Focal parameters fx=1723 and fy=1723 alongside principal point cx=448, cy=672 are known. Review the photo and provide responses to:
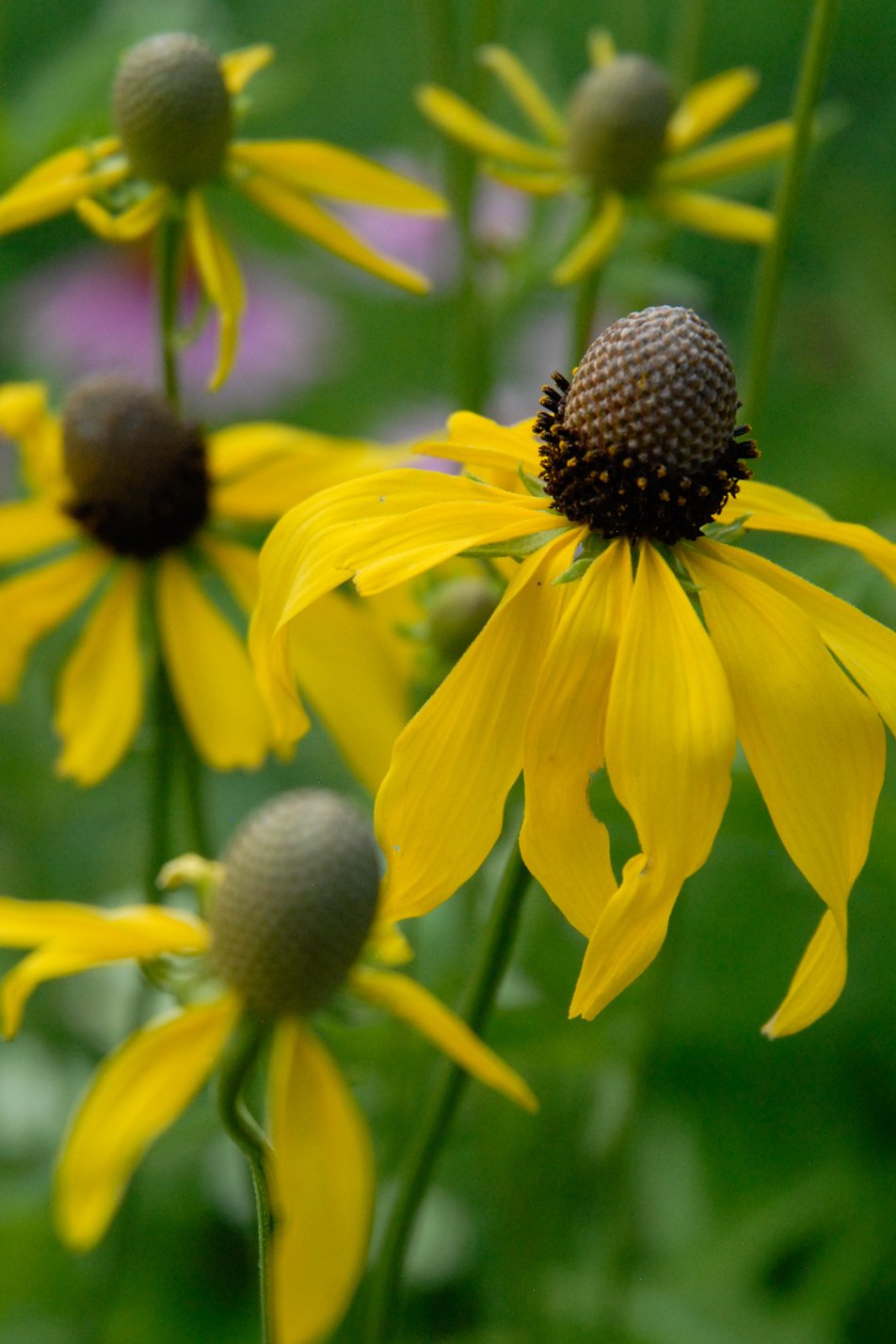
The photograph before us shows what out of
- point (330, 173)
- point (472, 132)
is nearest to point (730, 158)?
point (472, 132)

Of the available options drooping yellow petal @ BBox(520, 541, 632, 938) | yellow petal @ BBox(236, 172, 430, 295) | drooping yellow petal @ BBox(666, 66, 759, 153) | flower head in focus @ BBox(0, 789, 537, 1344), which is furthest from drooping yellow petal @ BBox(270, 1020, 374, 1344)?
drooping yellow petal @ BBox(666, 66, 759, 153)

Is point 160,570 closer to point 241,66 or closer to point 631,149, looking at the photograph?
point 241,66

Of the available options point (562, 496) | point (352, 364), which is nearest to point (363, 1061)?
point (562, 496)

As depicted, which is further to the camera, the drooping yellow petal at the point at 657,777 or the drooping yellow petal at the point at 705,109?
the drooping yellow petal at the point at 705,109

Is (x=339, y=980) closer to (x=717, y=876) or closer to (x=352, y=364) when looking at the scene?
(x=717, y=876)

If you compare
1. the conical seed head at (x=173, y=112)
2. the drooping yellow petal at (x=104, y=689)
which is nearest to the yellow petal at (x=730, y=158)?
the conical seed head at (x=173, y=112)

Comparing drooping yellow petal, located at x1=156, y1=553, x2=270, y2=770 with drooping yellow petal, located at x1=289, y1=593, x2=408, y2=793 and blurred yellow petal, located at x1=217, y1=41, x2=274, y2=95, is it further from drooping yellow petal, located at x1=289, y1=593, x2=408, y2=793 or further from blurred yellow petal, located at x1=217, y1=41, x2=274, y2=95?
blurred yellow petal, located at x1=217, y1=41, x2=274, y2=95

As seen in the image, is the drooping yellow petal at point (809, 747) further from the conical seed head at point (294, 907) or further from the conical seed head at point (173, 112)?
the conical seed head at point (173, 112)
